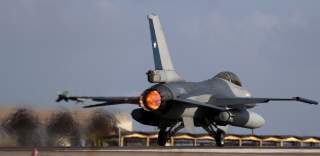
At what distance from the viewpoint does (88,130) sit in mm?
33594

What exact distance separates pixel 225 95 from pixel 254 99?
1.96 metres

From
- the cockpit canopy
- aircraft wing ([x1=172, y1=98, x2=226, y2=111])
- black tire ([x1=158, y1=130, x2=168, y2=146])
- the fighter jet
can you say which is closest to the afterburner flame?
the fighter jet

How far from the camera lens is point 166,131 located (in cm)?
4003

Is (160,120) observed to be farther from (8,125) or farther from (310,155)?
(310,155)

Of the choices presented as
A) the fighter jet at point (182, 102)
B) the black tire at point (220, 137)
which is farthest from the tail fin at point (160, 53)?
the black tire at point (220, 137)

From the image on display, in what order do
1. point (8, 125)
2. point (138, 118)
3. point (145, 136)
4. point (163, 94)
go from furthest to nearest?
point (145, 136)
point (138, 118)
point (163, 94)
point (8, 125)

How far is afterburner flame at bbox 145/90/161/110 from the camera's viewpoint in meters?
36.0

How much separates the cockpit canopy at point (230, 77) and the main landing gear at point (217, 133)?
4273 millimetres

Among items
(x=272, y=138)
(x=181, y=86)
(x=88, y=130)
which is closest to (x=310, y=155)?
(x=88, y=130)

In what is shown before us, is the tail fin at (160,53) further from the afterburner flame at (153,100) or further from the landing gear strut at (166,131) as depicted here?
the landing gear strut at (166,131)

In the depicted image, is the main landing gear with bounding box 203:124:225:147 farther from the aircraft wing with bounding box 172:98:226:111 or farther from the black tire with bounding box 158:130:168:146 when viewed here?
the black tire with bounding box 158:130:168:146

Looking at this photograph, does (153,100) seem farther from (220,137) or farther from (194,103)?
(220,137)

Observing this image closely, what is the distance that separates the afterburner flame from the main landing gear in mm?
6214

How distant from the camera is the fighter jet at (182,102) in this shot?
120 ft
